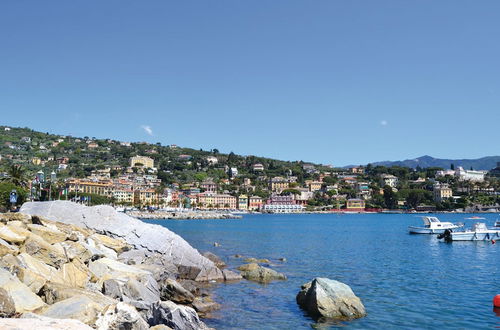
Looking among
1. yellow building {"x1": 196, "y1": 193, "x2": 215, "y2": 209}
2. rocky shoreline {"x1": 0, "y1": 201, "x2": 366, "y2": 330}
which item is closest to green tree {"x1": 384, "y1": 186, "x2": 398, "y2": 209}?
yellow building {"x1": 196, "y1": 193, "x2": 215, "y2": 209}

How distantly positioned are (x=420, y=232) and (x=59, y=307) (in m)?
55.4

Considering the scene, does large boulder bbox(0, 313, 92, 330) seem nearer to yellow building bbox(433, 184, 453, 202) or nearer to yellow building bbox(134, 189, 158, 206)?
yellow building bbox(134, 189, 158, 206)

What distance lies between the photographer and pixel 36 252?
14383 millimetres

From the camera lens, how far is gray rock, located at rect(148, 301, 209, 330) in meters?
11.4

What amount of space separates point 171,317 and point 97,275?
489cm

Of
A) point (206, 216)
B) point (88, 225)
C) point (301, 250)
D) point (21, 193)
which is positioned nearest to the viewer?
point (88, 225)

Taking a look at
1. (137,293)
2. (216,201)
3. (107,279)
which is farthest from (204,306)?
(216,201)

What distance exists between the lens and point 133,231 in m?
24.8

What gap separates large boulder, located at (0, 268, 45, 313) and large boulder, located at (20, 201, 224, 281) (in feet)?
40.5

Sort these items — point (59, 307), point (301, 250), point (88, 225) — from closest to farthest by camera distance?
point (59, 307) → point (88, 225) → point (301, 250)

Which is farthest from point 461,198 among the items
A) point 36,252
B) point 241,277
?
point 36,252

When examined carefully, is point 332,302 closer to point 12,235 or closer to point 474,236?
point 12,235

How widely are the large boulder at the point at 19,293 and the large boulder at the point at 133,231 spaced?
12331 millimetres

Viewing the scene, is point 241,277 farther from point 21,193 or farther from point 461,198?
point 461,198
